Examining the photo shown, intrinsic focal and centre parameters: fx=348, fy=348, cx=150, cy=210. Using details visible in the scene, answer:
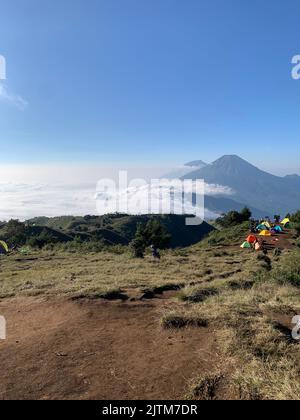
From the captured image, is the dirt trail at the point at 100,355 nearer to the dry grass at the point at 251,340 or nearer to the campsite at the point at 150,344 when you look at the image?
the campsite at the point at 150,344

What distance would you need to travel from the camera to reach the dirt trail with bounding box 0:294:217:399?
613 cm

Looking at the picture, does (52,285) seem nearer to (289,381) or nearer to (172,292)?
(172,292)

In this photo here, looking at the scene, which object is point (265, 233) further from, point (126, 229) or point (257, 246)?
point (126, 229)

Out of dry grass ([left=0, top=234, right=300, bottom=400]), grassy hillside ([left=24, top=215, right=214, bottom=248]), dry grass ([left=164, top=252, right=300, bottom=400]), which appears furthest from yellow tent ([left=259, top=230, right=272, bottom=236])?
grassy hillside ([left=24, top=215, right=214, bottom=248])

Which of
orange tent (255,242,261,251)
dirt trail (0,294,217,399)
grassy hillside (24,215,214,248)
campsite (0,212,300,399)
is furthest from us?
grassy hillside (24,215,214,248)

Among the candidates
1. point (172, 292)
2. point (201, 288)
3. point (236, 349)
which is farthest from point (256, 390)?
point (172, 292)

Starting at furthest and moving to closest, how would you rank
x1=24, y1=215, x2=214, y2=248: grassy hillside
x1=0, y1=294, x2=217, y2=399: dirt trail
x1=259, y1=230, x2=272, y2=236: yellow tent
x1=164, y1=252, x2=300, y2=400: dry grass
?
x1=24, y1=215, x2=214, y2=248: grassy hillside → x1=259, y1=230, x2=272, y2=236: yellow tent → x1=0, y1=294, x2=217, y2=399: dirt trail → x1=164, y1=252, x2=300, y2=400: dry grass

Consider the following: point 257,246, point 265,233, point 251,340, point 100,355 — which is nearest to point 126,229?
point 265,233

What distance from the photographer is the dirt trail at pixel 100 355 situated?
613 centimetres

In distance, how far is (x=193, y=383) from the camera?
236 inches

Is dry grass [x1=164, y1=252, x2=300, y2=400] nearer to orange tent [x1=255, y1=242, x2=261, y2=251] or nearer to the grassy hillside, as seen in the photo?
orange tent [x1=255, y1=242, x2=261, y2=251]

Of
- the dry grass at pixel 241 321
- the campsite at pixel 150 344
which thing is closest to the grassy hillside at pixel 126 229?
the dry grass at pixel 241 321

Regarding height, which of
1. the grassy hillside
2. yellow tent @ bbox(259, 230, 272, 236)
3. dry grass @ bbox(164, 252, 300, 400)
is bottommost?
the grassy hillside
